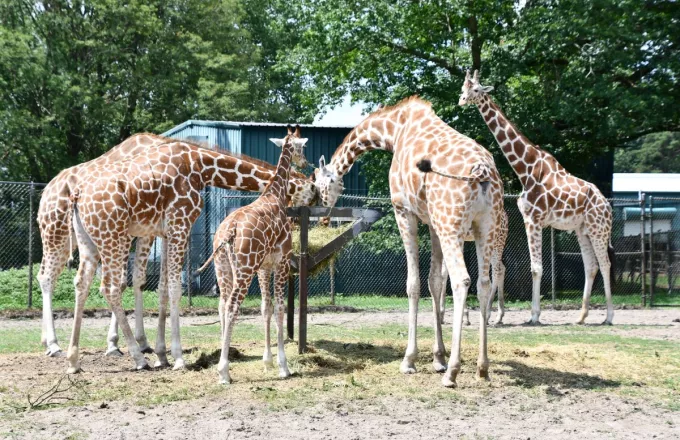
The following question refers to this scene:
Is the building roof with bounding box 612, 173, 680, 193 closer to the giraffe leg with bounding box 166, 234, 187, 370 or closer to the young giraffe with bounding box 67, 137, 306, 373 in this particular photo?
the young giraffe with bounding box 67, 137, 306, 373

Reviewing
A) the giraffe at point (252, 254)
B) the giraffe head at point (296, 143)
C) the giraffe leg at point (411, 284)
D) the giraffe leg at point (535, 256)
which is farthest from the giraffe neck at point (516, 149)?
the giraffe at point (252, 254)

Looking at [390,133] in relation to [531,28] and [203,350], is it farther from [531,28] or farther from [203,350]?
[531,28]

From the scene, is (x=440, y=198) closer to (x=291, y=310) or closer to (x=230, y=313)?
(x=230, y=313)

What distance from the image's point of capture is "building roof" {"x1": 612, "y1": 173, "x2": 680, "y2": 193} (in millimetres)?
31606

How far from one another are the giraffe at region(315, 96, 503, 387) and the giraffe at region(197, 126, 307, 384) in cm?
138

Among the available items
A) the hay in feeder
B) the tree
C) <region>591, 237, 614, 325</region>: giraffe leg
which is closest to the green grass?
the hay in feeder

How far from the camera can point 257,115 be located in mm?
33625

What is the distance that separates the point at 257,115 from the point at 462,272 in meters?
26.7

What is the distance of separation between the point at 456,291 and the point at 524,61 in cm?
1378

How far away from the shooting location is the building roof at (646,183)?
3161 centimetres

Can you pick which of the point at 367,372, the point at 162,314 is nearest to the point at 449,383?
the point at 367,372

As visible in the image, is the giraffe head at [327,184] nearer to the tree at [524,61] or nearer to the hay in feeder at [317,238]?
the hay in feeder at [317,238]

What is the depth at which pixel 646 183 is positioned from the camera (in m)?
32.9

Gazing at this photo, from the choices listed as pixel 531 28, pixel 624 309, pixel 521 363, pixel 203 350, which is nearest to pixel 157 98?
pixel 531 28
